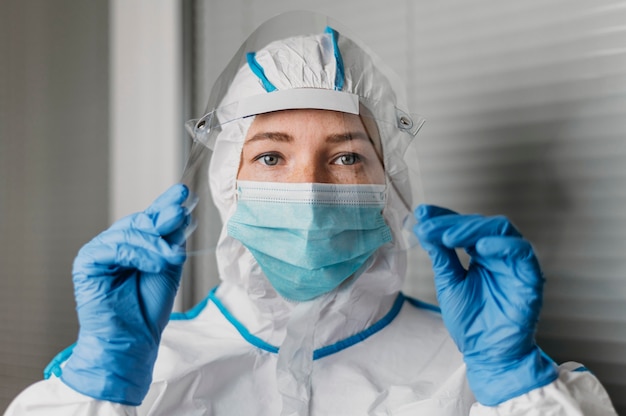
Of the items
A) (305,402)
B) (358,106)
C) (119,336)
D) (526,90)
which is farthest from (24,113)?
(526,90)

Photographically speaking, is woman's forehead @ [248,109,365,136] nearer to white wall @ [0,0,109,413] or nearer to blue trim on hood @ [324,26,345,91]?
blue trim on hood @ [324,26,345,91]

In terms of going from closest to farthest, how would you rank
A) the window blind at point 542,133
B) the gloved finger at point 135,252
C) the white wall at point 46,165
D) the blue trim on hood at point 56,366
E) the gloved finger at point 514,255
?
the gloved finger at point 514,255 < the gloved finger at point 135,252 < the blue trim on hood at point 56,366 < the window blind at point 542,133 < the white wall at point 46,165

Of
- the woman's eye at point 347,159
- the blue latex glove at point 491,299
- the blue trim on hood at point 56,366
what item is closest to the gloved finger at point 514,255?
the blue latex glove at point 491,299

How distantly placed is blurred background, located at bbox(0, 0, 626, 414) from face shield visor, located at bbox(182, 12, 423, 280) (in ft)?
1.19

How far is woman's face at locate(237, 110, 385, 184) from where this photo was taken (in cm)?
114

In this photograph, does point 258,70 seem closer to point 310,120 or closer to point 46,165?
point 310,120

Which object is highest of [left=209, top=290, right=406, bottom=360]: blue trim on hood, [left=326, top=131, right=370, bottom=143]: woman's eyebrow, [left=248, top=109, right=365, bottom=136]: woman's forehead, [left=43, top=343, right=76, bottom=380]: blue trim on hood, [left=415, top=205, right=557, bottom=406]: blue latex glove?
[left=248, top=109, right=365, bottom=136]: woman's forehead

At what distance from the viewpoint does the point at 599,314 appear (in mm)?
1309

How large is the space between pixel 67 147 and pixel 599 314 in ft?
5.86

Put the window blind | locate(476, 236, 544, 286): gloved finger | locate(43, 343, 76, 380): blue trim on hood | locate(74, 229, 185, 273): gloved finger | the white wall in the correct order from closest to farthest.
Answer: locate(476, 236, 544, 286): gloved finger
locate(74, 229, 185, 273): gloved finger
locate(43, 343, 76, 380): blue trim on hood
the window blind
the white wall

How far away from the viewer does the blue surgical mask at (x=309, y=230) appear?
1.08 m

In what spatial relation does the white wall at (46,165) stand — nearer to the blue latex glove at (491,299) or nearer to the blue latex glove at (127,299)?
the blue latex glove at (127,299)

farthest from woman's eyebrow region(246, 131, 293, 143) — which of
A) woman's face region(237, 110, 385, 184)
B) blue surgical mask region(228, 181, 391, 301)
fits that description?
blue surgical mask region(228, 181, 391, 301)

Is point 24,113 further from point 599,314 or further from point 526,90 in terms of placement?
point 599,314
